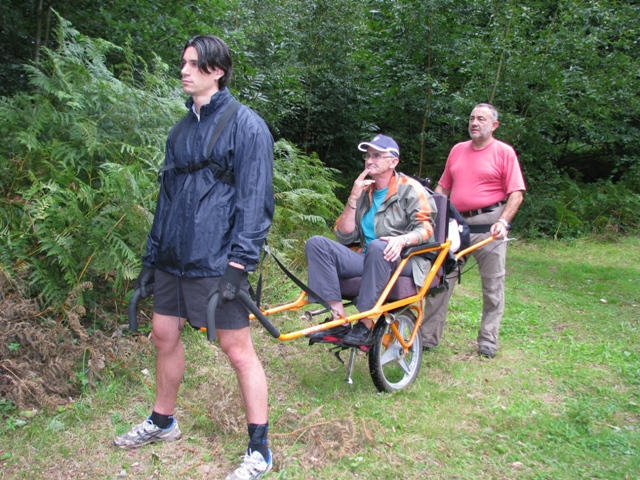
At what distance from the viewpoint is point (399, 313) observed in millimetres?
4363

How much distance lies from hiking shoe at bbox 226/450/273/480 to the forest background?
1469 mm

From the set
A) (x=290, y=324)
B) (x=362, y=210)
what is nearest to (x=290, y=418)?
(x=362, y=210)

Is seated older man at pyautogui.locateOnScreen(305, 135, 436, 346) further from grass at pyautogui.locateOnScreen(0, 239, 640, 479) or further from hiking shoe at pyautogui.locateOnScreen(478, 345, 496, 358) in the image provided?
hiking shoe at pyautogui.locateOnScreen(478, 345, 496, 358)

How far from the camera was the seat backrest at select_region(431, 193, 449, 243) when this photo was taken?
457 centimetres

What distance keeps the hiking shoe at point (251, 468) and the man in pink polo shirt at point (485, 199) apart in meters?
2.49

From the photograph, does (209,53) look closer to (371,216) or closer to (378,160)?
(378,160)

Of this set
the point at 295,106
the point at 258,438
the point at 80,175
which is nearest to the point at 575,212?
the point at 295,106

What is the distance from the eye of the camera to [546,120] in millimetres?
11383

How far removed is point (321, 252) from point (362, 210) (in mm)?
661

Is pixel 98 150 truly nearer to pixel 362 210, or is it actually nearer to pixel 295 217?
pixel 362 210

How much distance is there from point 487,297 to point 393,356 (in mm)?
1374

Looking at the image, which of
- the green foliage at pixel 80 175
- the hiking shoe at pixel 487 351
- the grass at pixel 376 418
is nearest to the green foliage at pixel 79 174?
the green foliage at pixel 80 175

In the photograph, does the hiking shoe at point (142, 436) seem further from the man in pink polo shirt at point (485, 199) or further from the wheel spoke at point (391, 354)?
the man in pink polo shirt at point (485, 199)

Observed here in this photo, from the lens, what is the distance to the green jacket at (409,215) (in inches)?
170
